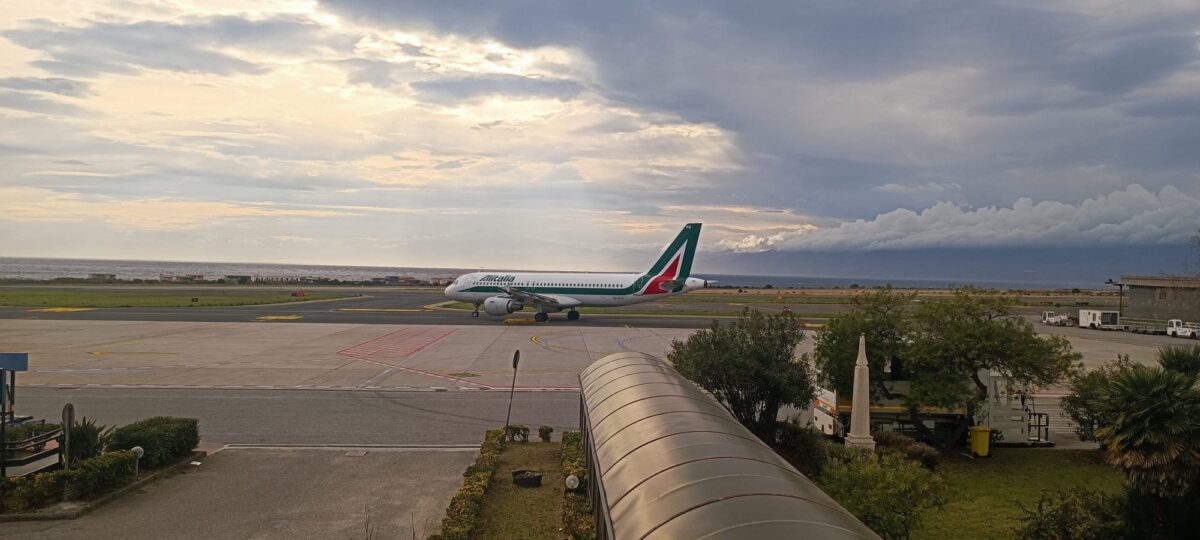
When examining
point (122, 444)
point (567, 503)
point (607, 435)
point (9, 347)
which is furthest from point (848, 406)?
point (9, 347)

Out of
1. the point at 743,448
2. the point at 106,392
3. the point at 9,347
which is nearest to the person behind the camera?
the point at 743,448

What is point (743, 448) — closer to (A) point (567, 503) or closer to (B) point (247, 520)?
(A) point (567, 503)

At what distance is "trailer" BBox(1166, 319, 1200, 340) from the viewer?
52656 mm

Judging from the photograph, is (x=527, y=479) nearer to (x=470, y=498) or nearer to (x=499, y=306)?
(x=470, y=498)

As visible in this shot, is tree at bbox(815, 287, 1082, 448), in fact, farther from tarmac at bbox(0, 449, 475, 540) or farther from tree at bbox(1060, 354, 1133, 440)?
tarmac at bbox(0, 449, 475, 540)

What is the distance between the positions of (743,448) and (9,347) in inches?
1660

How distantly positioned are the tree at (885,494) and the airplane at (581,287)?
136 ft

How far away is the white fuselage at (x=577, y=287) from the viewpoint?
5450cm

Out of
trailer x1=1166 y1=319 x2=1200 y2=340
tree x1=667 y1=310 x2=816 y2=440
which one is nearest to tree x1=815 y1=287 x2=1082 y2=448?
tree x1=667 y1=310 x2=816 y2=440

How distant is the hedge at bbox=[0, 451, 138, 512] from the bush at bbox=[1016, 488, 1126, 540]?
56.4 ft

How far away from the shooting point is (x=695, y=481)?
705cm

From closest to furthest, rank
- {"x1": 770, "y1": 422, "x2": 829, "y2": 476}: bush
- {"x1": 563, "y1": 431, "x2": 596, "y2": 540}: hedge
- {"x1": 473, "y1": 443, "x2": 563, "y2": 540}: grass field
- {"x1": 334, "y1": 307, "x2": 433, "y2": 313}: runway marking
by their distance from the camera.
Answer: {"x1": 563, "y1": 431, "x2": 596, "y2": 540}: hedge
{"x1": 473, "y1": 443, "x2": 563, "y2": 540}: grass field
{"x1": 770, "y1": 422, "x2": 829, "y2": 476}: bush
{"x1": 334, "y1": 307, "x2": 433, "y2": 313}: runway marking

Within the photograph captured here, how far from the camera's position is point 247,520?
12805mm

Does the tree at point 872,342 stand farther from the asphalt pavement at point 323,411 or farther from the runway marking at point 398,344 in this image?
the runway marking at point 398,344
